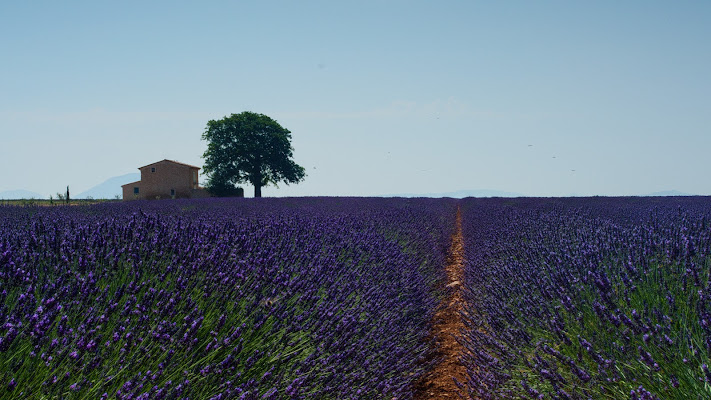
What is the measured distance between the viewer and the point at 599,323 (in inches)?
93.4

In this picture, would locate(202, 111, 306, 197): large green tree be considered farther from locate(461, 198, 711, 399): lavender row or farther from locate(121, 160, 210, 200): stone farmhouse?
locate(461, 198, 711, 399): lavender row

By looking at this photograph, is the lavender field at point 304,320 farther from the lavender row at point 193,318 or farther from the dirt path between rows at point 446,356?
the dirt path between rows at point 446,356

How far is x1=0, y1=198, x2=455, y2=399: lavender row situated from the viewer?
143cm

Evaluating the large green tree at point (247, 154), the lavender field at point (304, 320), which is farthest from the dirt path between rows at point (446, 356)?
the large green tree at point (247, 154)

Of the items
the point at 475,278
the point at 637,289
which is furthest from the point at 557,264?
the point at 475,278

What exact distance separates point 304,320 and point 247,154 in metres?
25.6

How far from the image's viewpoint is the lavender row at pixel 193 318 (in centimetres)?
143

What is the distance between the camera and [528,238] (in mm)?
5008

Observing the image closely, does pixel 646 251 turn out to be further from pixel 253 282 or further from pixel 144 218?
pixel 144 218

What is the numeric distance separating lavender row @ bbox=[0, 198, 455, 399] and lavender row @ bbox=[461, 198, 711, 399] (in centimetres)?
49

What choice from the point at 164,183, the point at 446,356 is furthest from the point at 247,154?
the point at 446,356

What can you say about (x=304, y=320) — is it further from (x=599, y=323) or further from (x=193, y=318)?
(x=599, y=323)

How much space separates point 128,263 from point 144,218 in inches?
30.0

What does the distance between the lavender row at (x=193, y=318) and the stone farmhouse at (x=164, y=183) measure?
25.6 metres
